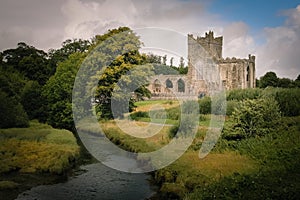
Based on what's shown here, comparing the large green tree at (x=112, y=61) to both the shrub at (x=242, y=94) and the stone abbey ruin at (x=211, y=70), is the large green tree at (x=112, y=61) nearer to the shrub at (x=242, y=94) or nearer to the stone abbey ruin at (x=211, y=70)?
the shrub at (x=242, y=94)

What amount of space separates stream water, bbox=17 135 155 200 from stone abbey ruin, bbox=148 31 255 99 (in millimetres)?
40703

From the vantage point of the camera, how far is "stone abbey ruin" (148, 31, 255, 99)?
62719mm

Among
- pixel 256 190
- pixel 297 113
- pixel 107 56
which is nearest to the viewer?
pixel 256 190

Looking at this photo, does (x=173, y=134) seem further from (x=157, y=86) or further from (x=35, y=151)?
(x=157, y=86)

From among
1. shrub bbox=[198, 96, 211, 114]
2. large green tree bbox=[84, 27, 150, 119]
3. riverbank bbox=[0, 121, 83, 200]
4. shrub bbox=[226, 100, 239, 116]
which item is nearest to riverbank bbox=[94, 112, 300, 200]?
riverbank bbox=[0, 121, 83, 200]

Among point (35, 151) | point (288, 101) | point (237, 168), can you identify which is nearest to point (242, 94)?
point (288, 101)

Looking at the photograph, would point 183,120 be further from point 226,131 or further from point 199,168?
point 199,168

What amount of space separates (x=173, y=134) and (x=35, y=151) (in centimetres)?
1008

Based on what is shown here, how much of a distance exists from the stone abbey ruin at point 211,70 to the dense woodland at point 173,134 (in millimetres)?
18789

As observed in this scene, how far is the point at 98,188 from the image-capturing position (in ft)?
60.3

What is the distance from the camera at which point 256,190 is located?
42.4ft

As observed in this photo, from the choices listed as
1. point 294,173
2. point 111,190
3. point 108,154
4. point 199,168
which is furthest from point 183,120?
point 294,173

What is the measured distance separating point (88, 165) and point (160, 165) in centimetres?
581

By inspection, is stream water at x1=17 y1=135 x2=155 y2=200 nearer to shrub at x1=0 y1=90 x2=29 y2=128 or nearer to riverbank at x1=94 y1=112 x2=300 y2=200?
riverbank at x1=94 y1=112 x2=300 y2=200
